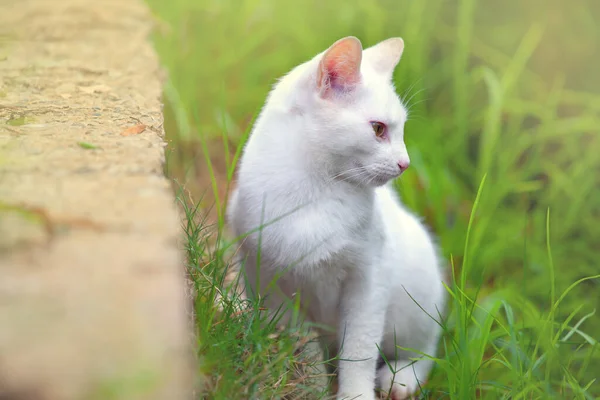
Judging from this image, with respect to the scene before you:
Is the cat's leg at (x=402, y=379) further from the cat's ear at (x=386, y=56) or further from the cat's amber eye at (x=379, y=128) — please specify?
the cat's ear at (x=386, y=56)

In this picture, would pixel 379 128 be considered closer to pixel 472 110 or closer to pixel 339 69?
pixel 339 69

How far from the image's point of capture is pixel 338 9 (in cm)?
366

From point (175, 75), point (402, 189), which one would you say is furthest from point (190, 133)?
point (402, 189)

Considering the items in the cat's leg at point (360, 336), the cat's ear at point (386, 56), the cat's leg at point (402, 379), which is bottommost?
the cat's leg at point (402, 379)

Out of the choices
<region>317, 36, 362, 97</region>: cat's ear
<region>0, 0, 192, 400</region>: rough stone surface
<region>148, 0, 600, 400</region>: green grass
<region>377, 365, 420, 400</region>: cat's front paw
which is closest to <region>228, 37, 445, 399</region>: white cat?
<region>317, 36, 362, 97</region>: cat's ear

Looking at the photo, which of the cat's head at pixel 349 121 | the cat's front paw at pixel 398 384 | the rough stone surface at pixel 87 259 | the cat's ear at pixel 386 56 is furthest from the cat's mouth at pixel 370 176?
the cat's front paw at pixel 398 384

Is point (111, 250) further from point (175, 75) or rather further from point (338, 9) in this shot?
point (338, 9)

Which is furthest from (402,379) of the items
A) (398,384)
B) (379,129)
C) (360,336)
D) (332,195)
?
(379,129)

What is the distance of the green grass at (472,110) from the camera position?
3.06 metres

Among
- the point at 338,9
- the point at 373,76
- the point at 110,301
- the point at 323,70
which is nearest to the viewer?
the point at 110,301

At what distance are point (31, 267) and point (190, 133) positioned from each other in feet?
6.96

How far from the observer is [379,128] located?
1816 millimetres

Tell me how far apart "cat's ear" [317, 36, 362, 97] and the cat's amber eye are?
4.7 inches

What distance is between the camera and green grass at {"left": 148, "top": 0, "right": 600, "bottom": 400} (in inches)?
120
